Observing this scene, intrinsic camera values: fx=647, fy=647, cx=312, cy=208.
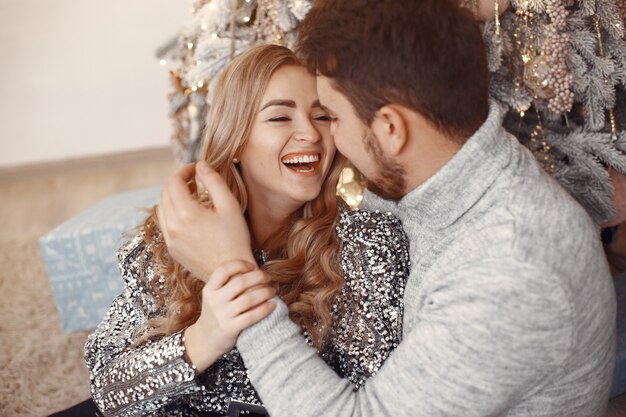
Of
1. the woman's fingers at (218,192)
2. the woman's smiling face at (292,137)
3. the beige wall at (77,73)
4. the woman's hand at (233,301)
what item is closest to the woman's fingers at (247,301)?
the woman's hand at (233,301)

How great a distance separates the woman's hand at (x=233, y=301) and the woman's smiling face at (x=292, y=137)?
0.39 m

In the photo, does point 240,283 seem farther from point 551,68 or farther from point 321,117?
point 551,68

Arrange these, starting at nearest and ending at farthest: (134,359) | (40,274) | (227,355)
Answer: (134,359) < (227,355) < (40,274)

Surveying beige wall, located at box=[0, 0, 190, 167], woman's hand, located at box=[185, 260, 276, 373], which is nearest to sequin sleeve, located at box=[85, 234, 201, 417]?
woman's hand, located at box=[185, 260, 276, 373]

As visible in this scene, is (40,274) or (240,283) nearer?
(240,283)

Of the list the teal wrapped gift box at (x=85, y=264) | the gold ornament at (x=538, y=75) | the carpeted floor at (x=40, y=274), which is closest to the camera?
the gold ornament at (x=538, y=75)

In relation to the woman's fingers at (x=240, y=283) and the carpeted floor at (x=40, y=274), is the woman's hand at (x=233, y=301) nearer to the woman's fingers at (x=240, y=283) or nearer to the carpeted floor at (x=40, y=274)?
the woman's fingers at (x=240, y=283)

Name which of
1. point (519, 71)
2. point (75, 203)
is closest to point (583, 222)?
point (519, 71)

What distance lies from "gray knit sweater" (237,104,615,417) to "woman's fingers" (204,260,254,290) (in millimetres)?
84

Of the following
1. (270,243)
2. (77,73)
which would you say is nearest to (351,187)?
(270,243)

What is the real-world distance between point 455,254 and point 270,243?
2.03ft

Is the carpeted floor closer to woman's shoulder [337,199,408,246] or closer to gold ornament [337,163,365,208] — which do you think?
gold ornament [337,163,365,208]

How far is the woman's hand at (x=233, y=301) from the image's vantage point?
0.97 metres

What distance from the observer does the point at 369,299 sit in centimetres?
122
